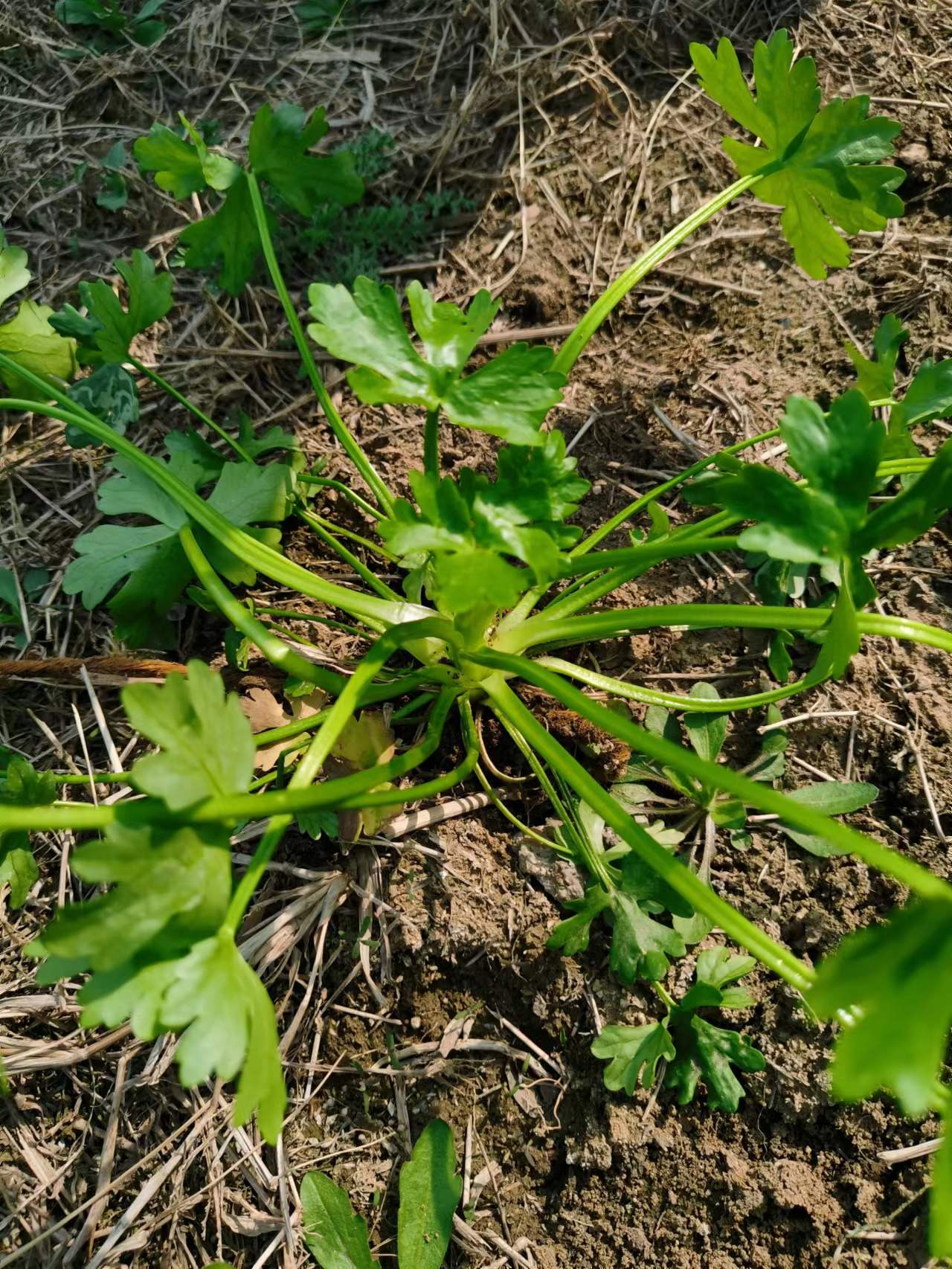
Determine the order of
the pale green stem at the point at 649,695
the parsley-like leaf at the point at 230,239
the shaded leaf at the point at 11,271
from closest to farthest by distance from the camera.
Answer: the pale green stem at the point at 649,695 → the parsley-like leaf at the point at 230,239 → the shaded leaf at the point at 11,271

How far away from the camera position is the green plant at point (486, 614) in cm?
102

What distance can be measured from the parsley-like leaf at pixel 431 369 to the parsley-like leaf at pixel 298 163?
70cm

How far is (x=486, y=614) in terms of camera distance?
160cm

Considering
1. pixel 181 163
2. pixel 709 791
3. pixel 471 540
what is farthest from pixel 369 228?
pixel 709 791

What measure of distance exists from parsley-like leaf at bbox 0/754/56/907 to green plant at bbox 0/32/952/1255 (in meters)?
0.24

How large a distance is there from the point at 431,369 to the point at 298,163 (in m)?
0.85

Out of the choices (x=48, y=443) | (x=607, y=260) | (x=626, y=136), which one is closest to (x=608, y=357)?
(x=607, y=260)

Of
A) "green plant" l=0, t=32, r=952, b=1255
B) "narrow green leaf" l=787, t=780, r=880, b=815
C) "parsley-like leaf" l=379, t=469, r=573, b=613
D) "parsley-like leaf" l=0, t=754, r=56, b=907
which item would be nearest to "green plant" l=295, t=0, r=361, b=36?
"green plant" l=0, t=32, r=952, b=1255

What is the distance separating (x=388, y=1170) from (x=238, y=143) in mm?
2280

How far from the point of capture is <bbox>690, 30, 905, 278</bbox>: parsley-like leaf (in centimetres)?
167

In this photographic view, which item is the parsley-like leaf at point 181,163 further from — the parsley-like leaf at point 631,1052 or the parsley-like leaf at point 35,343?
the parsley-like leaf at point 631,1052

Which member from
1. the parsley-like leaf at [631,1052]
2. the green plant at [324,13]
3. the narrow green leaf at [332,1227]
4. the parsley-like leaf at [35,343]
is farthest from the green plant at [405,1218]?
the green plant at [324,13]

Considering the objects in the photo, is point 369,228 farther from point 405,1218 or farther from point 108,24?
point 405,1218

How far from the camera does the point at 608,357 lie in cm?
215
